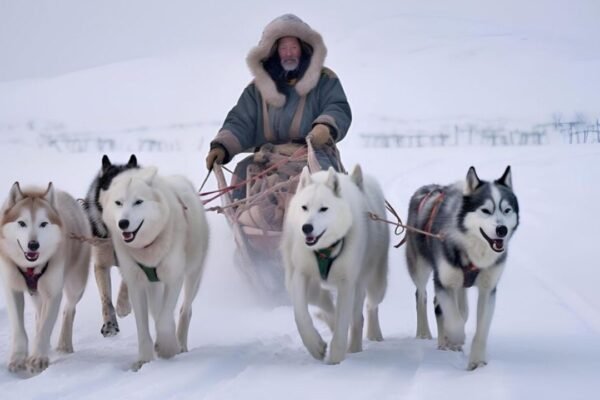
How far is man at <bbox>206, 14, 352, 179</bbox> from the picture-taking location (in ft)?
21.4

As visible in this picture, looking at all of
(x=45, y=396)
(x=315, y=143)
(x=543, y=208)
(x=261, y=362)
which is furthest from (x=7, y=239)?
(x=543, y=208)

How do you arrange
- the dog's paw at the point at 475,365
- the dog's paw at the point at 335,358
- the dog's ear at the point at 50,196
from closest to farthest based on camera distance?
1. the dog's paw at the point at 475,365
2. the dog's paw at the point at 335,358
3. the dog's ear at the point at 50,196

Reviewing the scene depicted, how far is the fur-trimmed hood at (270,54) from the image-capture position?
6523 millimetres

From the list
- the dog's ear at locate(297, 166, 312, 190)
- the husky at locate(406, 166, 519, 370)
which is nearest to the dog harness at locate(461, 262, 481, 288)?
the husky at locate(406, 166, 519, 370)

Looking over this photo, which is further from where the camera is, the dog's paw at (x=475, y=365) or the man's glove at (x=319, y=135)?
the man's glove at (x=319, y=135)

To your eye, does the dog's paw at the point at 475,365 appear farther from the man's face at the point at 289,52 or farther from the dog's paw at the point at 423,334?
the man's face at the point at 289,52

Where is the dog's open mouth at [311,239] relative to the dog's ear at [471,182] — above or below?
below

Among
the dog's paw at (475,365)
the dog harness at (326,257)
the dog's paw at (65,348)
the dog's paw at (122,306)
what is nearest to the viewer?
the dog's paw at (475,365)

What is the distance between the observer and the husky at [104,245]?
4.96 m

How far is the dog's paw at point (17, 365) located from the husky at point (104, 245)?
2.93 ft

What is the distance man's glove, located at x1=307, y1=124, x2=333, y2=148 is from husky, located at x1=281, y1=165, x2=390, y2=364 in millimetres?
1110

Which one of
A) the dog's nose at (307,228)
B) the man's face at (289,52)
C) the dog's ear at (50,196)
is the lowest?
the dog's nose at (307,228)

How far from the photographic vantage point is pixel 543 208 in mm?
11266

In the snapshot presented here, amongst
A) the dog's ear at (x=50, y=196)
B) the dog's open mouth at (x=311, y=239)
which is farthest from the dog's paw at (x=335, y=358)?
the dog's ear at (x=50, y=196)
